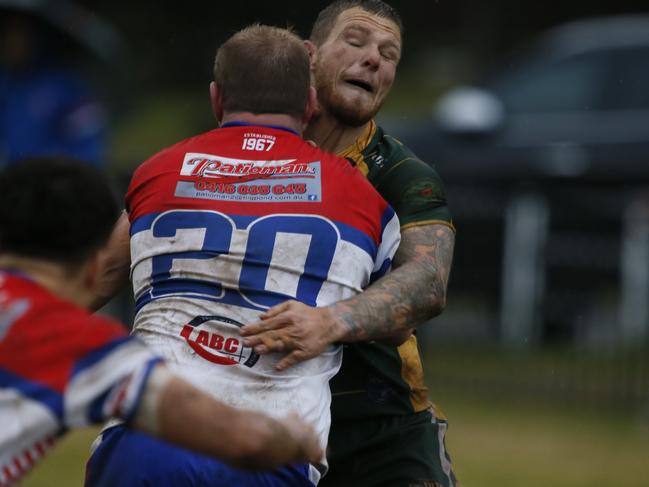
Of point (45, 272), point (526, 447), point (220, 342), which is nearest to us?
point (45, 272)

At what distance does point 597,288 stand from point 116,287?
8.79 m

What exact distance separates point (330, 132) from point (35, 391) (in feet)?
6.35

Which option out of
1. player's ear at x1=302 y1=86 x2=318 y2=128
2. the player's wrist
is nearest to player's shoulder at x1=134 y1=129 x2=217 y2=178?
player's ear at x1=302 y1=86 x2=318 y2=128

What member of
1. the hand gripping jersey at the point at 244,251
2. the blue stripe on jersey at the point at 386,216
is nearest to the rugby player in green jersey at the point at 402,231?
the blue stripe on jersey at the point at 386,216

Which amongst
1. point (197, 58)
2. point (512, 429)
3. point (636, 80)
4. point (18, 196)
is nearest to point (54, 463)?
point (512, 429)

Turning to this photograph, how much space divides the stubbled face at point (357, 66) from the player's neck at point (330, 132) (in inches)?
1.3

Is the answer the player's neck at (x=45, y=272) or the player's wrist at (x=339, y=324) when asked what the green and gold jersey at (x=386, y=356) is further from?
the player's neck at (x=45, y=272)

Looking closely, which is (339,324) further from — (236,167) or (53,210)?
(53,210)

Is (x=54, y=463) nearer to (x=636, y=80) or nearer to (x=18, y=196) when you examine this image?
(x=18, y=196)

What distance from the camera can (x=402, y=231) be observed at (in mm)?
4195

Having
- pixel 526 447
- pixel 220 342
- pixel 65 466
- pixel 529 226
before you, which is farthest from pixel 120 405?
pixel 529 226

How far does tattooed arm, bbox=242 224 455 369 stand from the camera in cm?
360

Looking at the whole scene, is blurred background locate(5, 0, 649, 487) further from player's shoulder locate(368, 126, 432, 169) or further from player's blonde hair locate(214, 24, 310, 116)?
player's blonde hair locate(214, 24, 310, 116)

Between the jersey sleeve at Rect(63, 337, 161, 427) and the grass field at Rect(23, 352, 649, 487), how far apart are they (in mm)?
5355
